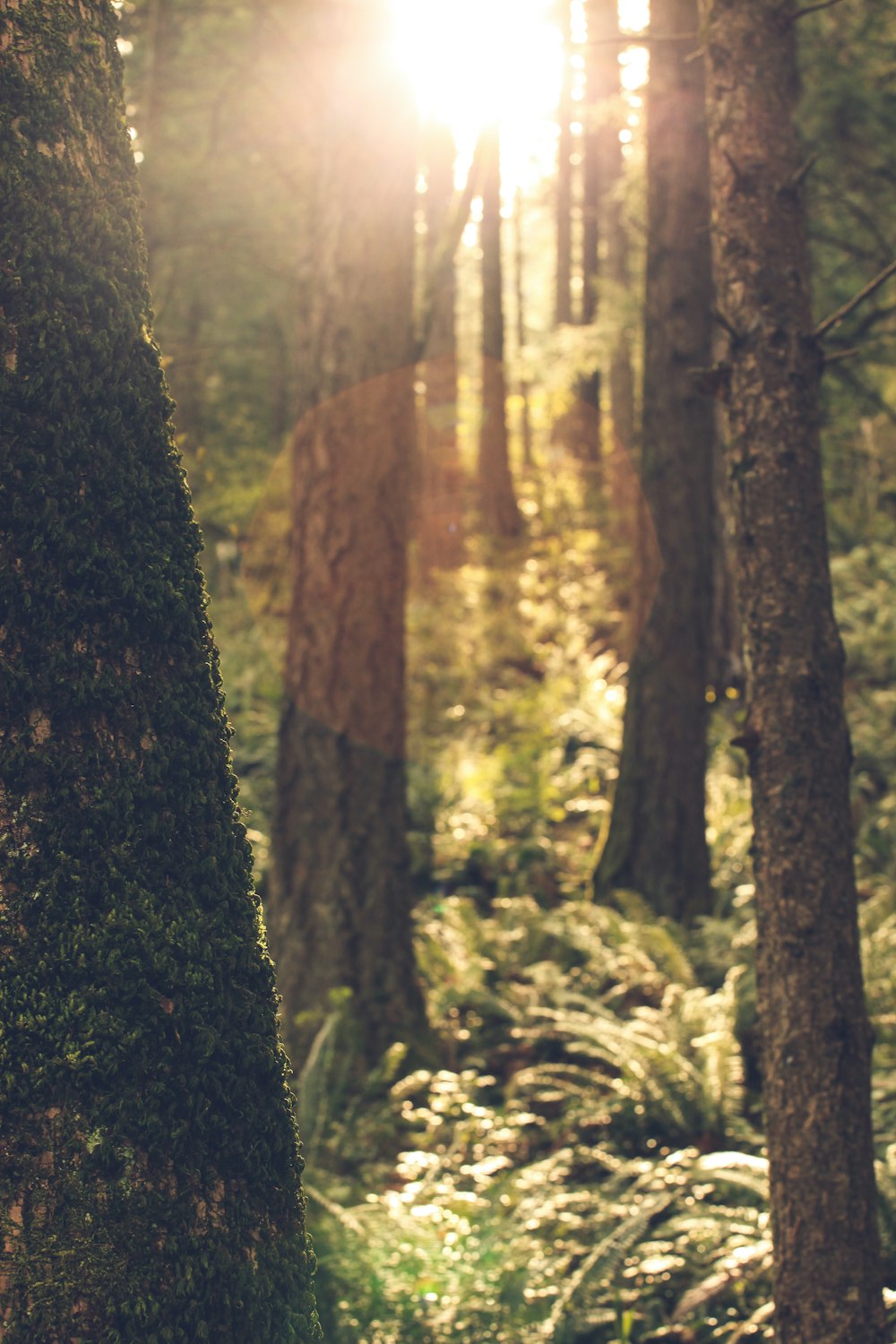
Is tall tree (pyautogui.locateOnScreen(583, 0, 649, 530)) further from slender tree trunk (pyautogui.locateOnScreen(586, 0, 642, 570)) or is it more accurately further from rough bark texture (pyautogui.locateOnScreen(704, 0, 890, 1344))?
rough bark texture (pyautogui.locateOnScreen(704, 0, 890, 1344))

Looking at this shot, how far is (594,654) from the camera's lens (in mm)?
12977

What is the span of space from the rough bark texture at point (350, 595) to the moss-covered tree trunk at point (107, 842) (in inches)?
159

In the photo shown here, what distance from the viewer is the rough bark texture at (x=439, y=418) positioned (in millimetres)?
16344

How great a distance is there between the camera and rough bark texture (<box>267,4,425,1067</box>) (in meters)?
5.70

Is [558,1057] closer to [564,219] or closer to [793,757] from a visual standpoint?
[793,757]

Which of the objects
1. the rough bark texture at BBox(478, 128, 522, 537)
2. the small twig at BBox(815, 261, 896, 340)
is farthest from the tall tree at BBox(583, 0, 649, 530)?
the small twig at BBox(815, 261, 896, 340)

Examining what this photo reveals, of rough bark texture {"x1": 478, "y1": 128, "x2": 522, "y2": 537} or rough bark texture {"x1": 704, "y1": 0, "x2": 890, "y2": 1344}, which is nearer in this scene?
rough bark texture {"x1": 704, "y1": 0, "x2": 890, "y2": 1344}

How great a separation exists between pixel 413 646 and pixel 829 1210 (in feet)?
34.0

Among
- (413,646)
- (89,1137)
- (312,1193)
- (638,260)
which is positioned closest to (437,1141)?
(312,1193)

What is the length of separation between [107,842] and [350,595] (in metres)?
4.31

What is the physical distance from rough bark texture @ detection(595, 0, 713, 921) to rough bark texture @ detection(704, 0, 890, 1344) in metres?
4.47

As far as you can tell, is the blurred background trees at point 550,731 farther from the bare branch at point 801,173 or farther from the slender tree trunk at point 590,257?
the slender tree trunk at point 590,257

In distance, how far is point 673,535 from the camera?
7.75 m

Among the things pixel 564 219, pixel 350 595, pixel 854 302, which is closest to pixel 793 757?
pixel 854 302
